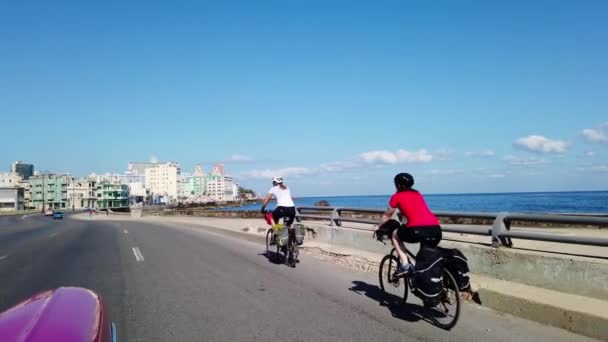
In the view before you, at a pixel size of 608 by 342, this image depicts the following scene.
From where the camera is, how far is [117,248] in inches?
659

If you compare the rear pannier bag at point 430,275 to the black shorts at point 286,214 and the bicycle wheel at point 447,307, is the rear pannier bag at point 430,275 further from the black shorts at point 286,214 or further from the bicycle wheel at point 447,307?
the black shorts at point 286,214

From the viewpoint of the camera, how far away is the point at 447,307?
6375 mm

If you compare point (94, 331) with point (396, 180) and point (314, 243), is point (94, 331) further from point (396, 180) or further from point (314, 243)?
point (314, 243)

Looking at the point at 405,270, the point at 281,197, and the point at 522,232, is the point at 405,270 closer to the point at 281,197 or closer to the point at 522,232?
the point at 522,232

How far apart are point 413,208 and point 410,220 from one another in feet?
0.56

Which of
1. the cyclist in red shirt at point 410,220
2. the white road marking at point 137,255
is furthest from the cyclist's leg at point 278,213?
the cyclist in red shirt at point 410,220

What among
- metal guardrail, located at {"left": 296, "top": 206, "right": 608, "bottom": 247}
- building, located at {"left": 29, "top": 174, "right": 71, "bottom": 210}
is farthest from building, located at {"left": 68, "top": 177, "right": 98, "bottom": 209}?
metal guardrail, located at {"left": 296, "top": 206, "right": 608, "bottom": 247}

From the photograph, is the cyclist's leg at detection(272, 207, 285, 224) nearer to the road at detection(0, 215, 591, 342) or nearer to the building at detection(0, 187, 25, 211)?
the road at detection(0, 215, 591, 342)

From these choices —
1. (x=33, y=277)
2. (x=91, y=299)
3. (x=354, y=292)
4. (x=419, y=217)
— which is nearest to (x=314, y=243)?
(x=354, y=292)

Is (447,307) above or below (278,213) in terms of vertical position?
below

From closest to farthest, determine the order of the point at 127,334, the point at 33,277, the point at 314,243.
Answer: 1. the point at 127,334
2. the point at 33,277
3. the point at 314,243

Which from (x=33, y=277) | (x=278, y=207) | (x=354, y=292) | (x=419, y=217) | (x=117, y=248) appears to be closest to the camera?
(x=419, y=217)

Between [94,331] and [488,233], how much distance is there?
7259mm

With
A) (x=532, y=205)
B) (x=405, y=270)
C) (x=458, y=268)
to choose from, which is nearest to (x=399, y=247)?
(x=405, y=270)
